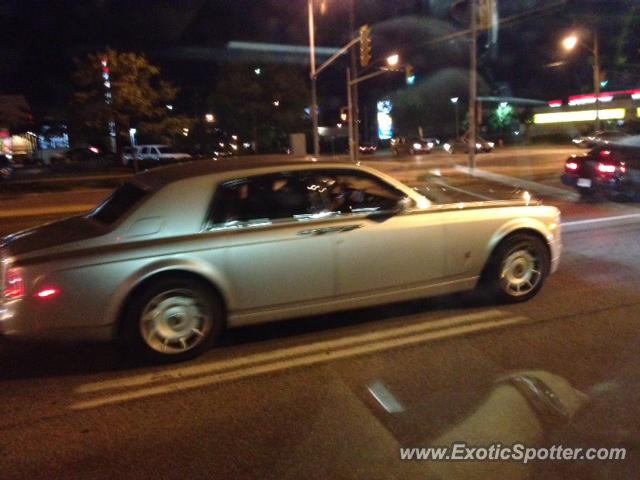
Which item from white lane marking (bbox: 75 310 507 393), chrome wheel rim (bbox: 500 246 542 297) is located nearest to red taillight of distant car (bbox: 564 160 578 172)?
chrome wheel rim (bbox: 500 246 542 297)

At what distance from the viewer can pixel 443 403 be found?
4.31 meters

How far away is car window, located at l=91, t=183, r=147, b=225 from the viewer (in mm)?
5356

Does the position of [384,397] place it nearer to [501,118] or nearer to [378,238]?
[378,238]

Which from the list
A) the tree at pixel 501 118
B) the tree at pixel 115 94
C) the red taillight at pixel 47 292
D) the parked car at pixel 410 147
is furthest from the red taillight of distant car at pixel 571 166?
the tree at pixel 501 118

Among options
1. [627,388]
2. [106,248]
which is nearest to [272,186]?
[106,248]

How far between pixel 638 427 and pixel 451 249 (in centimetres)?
242

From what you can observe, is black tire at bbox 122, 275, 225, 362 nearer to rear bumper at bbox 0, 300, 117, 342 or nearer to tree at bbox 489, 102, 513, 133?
rear bumper at bbox 0, 300, 117, 342

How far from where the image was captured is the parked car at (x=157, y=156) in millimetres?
38362

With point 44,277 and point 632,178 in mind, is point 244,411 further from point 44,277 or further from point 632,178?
point 632,178

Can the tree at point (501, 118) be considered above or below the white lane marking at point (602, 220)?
above

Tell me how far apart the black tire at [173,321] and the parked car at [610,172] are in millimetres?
11832

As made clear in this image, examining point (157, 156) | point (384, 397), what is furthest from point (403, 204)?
point (157, 156)

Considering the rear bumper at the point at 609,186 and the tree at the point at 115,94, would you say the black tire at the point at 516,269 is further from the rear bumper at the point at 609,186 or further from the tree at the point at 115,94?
the tree at the point at 115,94

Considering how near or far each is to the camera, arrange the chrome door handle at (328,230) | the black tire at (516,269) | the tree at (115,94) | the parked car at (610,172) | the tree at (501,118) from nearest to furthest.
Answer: the chrome door handle at (328,230)
the black tire at (516,269)
the parked car at (610,172)
the tree at (115,94)
the tree at (501,118)
